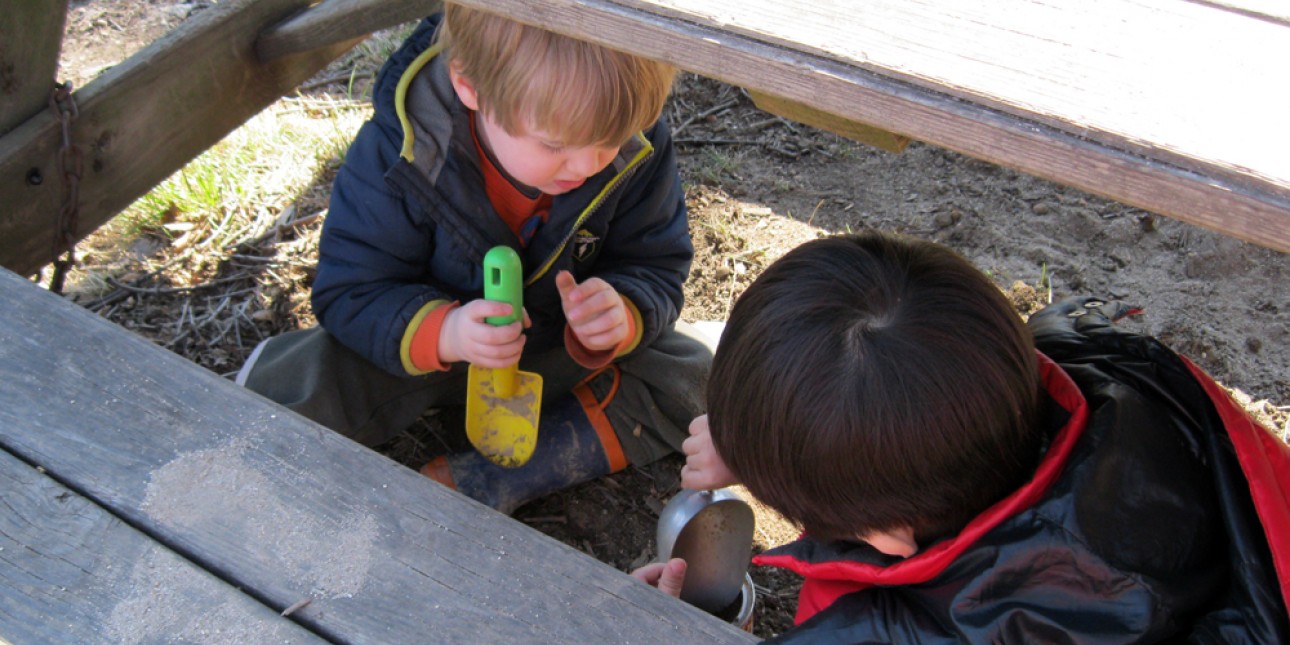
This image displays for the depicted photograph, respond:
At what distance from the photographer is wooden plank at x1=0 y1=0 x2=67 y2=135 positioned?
1.67 metres

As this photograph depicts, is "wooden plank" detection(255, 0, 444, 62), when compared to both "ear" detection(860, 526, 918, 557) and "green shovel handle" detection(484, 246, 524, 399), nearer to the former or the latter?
"green shovel handle" detection(484, 246, 524, 399)

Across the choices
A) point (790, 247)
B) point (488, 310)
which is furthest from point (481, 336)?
point (790, 247)

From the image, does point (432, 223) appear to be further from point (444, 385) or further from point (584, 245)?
point (444, 385)

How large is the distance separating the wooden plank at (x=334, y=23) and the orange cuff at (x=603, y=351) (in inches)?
32.1

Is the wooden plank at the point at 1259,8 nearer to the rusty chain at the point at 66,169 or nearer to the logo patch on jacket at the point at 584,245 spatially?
the logo patch on jacket at the point at 584,245

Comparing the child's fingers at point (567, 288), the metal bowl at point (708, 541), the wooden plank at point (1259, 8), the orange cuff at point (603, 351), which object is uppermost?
the wooden plank at point (1259, 8)

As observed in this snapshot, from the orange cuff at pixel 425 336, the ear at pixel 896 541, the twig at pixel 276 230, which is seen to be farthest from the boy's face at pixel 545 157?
the twig at pixel 276 230

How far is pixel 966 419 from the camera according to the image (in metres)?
0.98

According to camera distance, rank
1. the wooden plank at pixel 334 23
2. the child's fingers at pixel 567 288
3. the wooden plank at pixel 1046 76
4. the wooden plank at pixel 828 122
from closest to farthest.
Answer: the wooden plank at pixel 1046 76 < the wooden plank at pixel 828 122 < the child's fingers at pixel 567 288 < the wooden plank at pixel 334 23

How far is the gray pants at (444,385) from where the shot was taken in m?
1.81

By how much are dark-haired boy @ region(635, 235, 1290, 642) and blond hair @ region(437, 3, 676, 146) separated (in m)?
0.42

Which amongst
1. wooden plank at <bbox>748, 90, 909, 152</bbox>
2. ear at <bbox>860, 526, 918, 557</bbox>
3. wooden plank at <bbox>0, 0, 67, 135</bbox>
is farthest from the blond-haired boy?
ear at <bbox>860, 526, 918, 557</bbox>

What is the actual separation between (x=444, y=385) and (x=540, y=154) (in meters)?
0.69

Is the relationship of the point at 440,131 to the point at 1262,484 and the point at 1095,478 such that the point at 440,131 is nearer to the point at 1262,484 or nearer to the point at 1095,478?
the point at 1095,478
